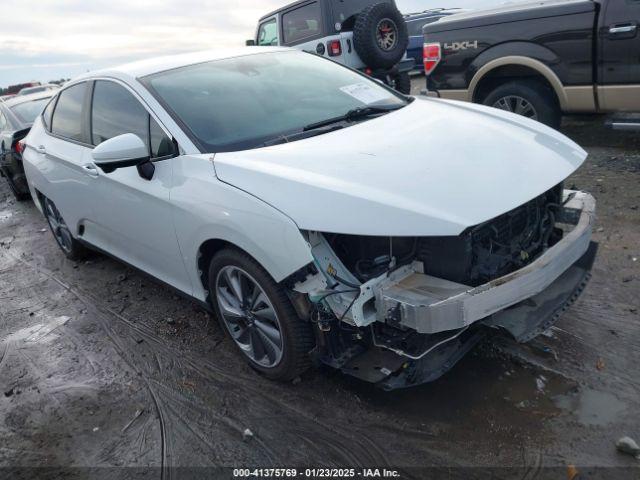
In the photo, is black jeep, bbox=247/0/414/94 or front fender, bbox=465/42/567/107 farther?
black jeep, bbox=247/0/414/94

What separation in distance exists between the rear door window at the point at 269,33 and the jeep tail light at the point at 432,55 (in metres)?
4.28

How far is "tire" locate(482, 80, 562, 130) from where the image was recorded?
6117 mm

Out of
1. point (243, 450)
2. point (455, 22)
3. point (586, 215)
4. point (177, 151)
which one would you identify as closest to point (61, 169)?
point (177, 151)

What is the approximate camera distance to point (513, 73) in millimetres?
6324

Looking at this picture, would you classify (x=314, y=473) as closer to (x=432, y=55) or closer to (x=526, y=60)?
(x=526, y=60)

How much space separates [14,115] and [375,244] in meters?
8.03

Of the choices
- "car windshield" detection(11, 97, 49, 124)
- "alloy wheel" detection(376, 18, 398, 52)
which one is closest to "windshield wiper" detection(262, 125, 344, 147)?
"alloy wheel" detection(376, 18, 398, 52)

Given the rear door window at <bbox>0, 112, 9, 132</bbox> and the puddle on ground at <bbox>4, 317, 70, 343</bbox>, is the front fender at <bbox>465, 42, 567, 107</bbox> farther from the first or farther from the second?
the rear door window at <bbox>0, 112, 9, 132</bbox>

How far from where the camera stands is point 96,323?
4250 mm

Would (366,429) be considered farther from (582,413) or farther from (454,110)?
(454,110)

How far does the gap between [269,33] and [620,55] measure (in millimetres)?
6901

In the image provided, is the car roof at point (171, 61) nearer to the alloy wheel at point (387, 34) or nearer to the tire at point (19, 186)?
the tire at point (19, 186)

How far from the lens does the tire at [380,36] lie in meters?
8.90

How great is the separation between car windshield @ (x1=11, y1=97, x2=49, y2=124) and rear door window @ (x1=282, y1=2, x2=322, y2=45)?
→ 4.41 metres
